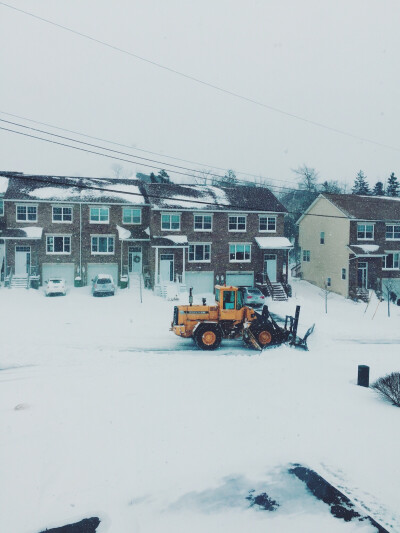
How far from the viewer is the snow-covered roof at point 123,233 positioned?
38378 mm

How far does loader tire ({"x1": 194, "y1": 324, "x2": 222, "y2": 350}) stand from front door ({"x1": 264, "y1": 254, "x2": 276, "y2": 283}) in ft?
70.7

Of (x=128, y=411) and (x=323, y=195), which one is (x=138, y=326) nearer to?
(x=128, y=411)

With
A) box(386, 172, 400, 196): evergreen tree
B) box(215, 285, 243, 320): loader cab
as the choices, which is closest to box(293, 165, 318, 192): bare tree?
box(386, 172, 400, 196): evergreen tree

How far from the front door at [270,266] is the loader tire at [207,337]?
2154cm

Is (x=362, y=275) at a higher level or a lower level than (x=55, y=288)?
higher

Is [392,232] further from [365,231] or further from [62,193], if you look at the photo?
[62,193]

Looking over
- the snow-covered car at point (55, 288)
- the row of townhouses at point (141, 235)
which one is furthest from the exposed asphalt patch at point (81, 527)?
the row of townhouses at point (141, 235)

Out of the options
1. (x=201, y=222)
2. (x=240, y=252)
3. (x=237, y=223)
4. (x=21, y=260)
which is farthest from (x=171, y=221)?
(x=21, y=260)

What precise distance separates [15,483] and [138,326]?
53.0 ft

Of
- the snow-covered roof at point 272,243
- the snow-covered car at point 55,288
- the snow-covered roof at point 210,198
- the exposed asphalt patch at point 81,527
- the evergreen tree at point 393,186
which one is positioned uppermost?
the evergreen tree at point 393,186

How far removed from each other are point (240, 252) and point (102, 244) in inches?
494

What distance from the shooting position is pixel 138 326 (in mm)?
24281

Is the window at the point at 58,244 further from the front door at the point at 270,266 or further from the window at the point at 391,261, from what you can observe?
the window at the point at 391,261

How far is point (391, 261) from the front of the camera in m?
41.3
